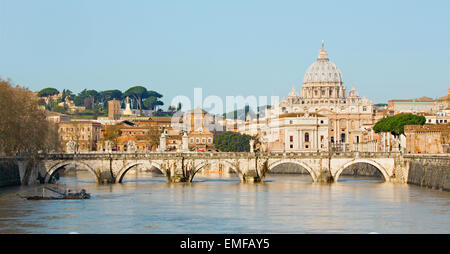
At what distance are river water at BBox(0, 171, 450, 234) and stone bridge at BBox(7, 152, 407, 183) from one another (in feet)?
15.5

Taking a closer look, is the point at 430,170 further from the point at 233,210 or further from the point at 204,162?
the point at 233,210

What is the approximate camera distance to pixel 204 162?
7788 centimetres

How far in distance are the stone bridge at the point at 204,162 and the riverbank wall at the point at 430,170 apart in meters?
3.13

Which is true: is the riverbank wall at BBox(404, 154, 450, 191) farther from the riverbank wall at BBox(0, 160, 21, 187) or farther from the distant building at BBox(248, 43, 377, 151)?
the distant building at BBox(248, 43, 377, 151)

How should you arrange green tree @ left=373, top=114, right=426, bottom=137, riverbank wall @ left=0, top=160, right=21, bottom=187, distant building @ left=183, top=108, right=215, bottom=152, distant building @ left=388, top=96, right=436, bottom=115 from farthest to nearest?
distant building @ left=388, top=96, right=436, bottom=115 → distant building @ left=183, top=108, right=215, bottom=152 → green tree @ left=373, top=114, right=426, bottom=137 → riverbank wall @ left=0, top=160, right=21, bottom=187

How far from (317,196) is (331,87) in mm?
136120

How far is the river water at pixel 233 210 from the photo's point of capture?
4694 centimetres

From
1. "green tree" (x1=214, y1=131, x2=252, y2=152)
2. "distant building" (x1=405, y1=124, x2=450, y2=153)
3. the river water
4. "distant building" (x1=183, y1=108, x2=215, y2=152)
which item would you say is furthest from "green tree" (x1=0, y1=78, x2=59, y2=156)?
"distant building" (x1=183, y1=108, x2=215, y2=152)

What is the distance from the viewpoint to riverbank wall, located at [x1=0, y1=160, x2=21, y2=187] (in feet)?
232

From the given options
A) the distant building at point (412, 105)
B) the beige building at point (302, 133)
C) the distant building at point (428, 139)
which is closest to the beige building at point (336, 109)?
the distant building at point (412, 105)
